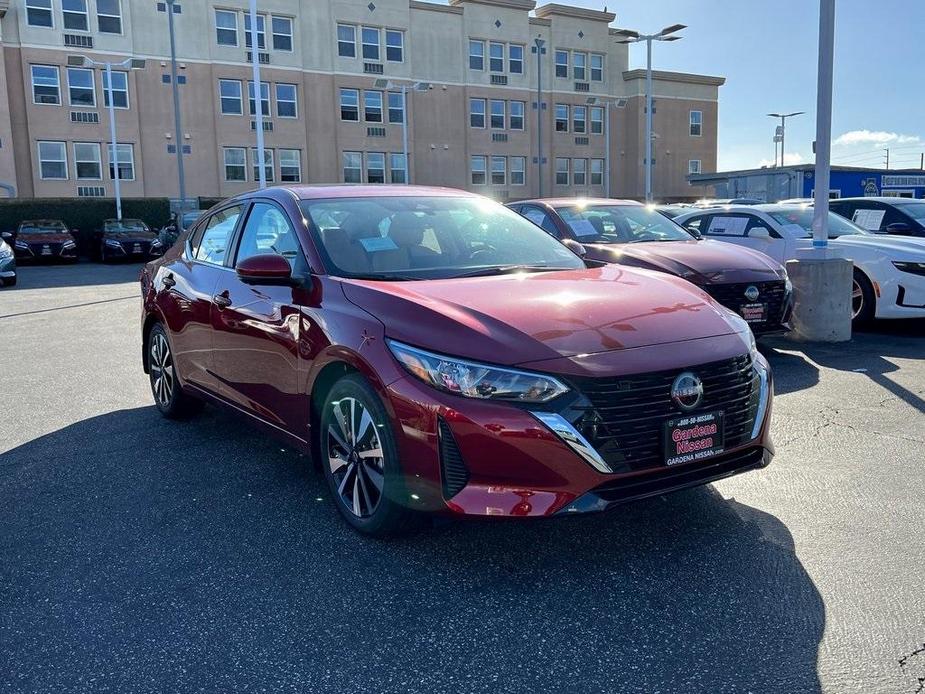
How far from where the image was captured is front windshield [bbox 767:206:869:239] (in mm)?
10461

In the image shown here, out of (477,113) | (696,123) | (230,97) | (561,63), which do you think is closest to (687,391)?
(230,97)

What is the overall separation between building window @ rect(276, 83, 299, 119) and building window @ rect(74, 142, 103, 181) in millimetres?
8283

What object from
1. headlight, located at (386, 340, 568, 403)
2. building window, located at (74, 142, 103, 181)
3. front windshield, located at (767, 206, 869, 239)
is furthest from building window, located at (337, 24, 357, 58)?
headlight, located at (386, 340, 568, 403)

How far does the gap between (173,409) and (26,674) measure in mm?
3374

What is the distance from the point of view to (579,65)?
4916 cm

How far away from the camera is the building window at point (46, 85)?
3488cm

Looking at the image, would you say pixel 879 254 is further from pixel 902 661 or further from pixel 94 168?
pixel 94 168

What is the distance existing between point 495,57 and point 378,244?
145 feet

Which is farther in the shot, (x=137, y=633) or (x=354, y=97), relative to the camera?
(x=354, y=97)

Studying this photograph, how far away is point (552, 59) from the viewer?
1884 inches

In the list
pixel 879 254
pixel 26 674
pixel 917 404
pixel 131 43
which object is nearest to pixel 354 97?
pixel 131 43

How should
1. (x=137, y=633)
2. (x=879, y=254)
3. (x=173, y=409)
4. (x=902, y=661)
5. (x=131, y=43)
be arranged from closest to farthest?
(x=902, y=661) → (x=137, y=633) → (x=173, y=409) → (x=879, y=254) → (x=131, y=43)

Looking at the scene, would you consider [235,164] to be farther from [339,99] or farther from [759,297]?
[759,297]

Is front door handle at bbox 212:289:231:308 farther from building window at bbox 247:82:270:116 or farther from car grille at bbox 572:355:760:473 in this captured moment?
building window at bbox 247:82:270:116
